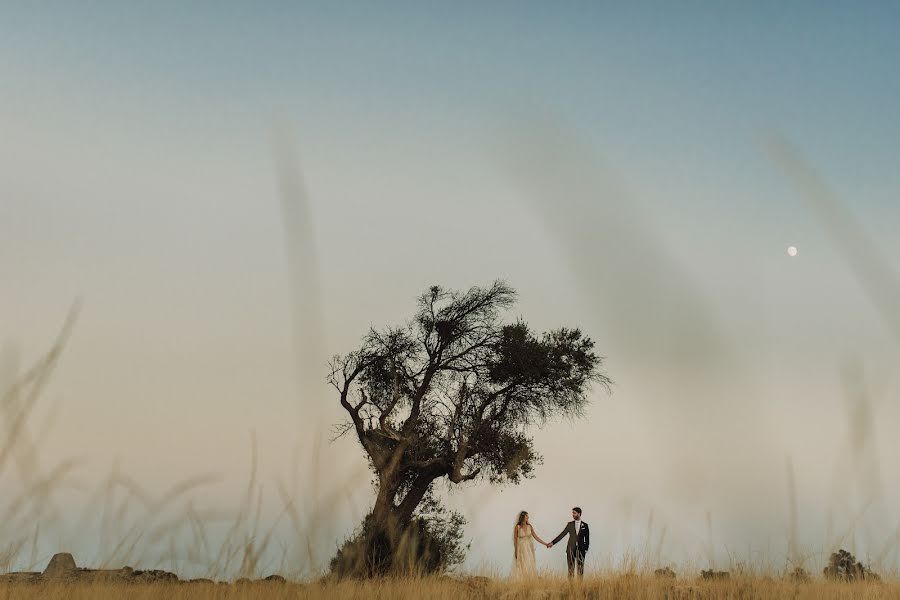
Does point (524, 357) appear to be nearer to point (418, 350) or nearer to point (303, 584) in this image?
point (418, 350)

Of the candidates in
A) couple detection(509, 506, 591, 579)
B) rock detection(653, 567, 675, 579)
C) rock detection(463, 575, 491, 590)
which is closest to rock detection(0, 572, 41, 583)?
rock detection(463, 575, 491, 590)

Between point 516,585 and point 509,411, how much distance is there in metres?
13.7

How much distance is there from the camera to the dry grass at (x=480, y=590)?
8.20m

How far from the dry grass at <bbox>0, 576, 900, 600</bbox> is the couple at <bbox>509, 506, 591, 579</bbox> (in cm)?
561

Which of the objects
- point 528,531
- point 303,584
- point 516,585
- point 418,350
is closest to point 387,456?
point 418,350

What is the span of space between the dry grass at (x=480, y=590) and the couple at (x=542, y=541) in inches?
221

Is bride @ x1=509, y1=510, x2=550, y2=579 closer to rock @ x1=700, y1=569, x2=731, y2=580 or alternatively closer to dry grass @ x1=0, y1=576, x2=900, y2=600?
dry grass @ x1=0, y1=576, x2=900, y2=600

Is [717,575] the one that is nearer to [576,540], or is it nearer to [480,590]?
[480,590]

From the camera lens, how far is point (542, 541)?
68.4 feet

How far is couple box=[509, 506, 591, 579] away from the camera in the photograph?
20250 millimetres

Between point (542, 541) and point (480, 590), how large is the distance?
7884mm

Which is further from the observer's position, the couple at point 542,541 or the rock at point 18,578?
the couple at point 542,541

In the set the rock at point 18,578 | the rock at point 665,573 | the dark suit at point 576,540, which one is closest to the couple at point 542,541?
the dark suit at point 576,540

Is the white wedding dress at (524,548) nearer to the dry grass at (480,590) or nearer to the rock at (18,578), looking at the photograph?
the dry grass at (480,590)
